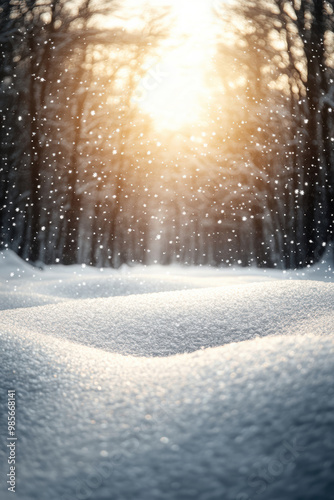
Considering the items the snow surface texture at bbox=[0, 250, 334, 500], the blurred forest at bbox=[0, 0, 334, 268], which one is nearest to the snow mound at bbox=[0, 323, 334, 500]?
the snow surface texture at bbox=[0, 250, 334, 500]

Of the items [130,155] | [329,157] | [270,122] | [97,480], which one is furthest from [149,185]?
[97,480]

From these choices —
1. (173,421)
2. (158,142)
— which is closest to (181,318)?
(173,421)

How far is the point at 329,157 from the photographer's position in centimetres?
243

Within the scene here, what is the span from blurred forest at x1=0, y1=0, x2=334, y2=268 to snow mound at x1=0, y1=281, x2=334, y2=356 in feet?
4.71

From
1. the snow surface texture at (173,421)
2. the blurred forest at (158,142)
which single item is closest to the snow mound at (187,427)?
the snow surface texture at (173,421)

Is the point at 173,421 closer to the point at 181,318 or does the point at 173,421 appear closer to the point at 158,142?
the point at 181,318

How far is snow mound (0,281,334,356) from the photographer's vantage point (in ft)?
2.81

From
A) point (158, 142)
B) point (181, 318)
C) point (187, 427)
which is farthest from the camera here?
point (158, 142)

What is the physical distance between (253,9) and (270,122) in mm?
705

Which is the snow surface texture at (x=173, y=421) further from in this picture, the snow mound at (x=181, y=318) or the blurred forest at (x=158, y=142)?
the blurred forest at (x=158, y=142)

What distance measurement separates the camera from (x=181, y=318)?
3.10ft

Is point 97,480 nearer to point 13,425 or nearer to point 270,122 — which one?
point 13,425

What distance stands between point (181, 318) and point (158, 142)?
191 cm

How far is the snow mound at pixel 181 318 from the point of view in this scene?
0.86 m
